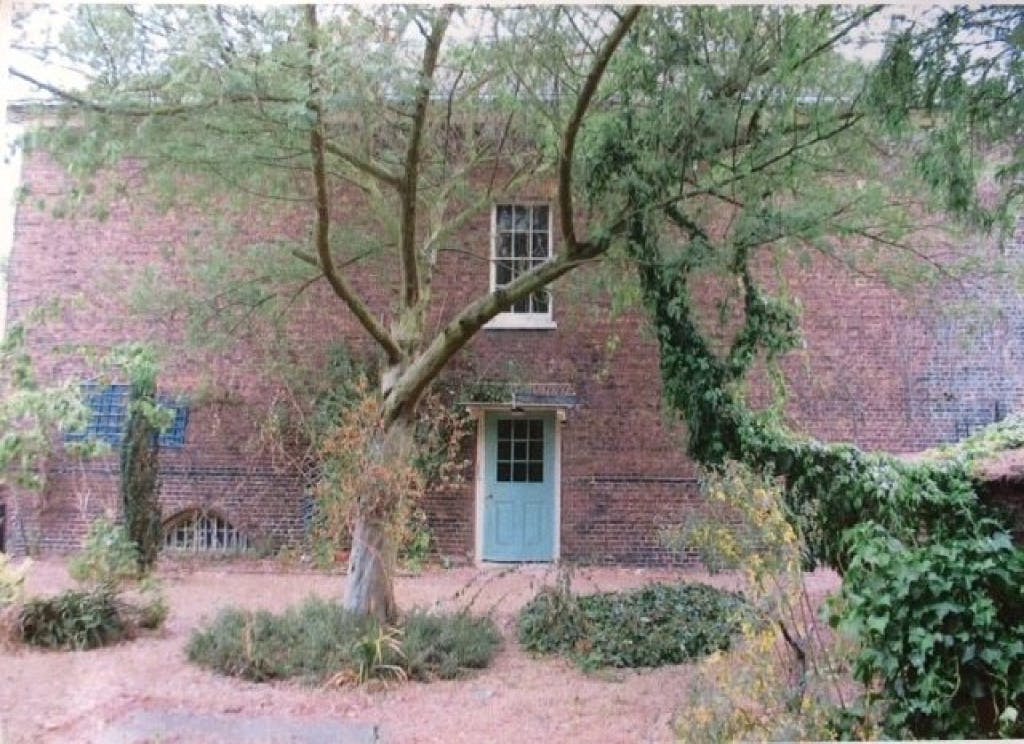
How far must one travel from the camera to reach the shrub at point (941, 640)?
278 cm

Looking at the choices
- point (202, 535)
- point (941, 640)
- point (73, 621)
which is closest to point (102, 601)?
point (73, 621)

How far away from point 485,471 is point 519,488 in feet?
0.73

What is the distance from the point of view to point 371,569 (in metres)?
4.15

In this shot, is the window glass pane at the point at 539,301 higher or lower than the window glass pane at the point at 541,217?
lower

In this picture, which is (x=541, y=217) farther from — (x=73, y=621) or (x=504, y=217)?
(x=73, y=621)

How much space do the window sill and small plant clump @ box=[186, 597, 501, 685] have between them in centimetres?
183

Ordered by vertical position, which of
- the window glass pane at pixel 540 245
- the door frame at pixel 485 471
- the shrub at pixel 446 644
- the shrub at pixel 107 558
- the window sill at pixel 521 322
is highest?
the window glass pane at pixel 540 245

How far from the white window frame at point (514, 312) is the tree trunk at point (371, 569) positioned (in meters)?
1.34

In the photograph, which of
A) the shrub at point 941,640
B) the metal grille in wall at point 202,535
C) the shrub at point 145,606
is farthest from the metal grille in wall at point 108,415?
the shrub at point 941,640

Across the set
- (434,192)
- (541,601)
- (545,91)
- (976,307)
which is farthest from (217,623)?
(976,307)

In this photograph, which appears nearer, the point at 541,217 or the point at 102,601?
the point at 102,601

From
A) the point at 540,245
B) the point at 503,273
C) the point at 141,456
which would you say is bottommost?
the point at 141,456

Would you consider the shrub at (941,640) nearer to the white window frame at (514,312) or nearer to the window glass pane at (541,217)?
the white window frame at (514,312)

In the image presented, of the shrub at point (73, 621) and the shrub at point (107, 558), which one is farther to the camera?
the shrub at point (107, 558)
